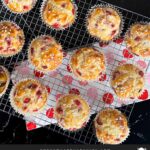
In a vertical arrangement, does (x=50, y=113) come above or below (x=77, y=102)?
below

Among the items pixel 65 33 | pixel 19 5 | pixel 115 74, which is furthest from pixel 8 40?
pixel 115 74

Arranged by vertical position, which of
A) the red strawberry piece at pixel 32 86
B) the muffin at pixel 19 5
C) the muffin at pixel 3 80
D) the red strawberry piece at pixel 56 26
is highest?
the muffin at pixel 19 5

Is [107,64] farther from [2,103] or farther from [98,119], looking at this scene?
[2,103]

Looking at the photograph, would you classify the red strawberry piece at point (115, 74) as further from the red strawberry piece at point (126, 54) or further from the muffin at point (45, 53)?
the muffin at point (45, 53)

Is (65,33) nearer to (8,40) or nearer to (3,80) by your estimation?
(8,40)

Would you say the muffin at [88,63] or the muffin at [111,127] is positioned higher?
the muffin at [88,63]

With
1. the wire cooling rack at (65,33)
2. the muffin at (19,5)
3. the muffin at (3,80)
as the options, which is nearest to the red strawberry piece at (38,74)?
the wire cooling rack at (65,33)
